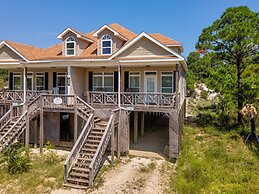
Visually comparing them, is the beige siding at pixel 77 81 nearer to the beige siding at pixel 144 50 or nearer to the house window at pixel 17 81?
the beige siding at pixel 144 50

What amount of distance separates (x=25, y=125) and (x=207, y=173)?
39.9 feet

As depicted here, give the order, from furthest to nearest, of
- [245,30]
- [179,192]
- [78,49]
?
[78,49], [245,30], [179,192]

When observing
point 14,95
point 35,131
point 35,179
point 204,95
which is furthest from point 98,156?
point 204,95

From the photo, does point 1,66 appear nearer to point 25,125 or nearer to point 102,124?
point 25,125

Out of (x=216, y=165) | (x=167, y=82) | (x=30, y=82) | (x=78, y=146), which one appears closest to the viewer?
(x=78, y=146)

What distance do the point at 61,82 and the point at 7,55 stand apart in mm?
5426

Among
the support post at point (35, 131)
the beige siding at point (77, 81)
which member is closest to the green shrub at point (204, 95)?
the beige siding at point (77, 81)

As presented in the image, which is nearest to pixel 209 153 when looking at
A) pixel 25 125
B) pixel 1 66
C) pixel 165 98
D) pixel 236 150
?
pixel 236 150

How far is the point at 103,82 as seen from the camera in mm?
19156

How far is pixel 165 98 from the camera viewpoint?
50.6 ft

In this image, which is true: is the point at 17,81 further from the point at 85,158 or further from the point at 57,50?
the point at 85,158

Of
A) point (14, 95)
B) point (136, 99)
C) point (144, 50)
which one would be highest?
point (144, 50)

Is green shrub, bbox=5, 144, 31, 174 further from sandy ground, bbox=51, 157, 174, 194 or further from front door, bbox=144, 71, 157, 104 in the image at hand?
front door, bbox=144, 71, 157, 104

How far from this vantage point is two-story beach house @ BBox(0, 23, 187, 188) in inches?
565
